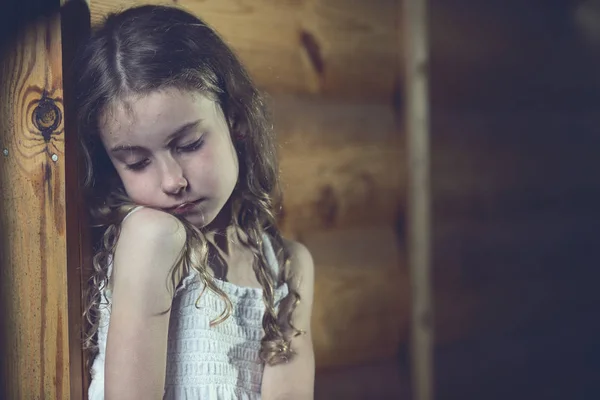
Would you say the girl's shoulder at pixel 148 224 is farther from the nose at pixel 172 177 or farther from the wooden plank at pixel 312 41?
the wooden plank at pixel 312 41

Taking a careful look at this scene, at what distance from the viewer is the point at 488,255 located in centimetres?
111

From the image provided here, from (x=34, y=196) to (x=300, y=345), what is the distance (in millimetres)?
385

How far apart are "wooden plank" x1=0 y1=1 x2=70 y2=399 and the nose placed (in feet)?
0.36

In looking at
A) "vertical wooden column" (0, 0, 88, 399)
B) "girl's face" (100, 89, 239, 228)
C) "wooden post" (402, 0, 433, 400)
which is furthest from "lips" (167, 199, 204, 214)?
"wooden post" (402, 0, 433, 400)

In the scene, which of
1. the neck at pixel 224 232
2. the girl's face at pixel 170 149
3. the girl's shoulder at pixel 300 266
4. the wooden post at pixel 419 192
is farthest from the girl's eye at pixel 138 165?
the wooden post at pixel 419 192

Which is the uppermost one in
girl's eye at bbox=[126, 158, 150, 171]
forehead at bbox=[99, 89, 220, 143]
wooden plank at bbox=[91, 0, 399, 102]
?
wooden plank at bbox=[91, 0, 399, 102]

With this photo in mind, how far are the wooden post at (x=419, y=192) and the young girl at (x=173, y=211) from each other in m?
0.29

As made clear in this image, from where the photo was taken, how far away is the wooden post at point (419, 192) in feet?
3.17

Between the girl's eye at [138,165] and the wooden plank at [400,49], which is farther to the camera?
the wooden plank at [400,49]

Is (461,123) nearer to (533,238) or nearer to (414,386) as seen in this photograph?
(533,238)

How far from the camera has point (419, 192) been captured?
985 millimetres

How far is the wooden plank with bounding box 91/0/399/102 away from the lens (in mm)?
757

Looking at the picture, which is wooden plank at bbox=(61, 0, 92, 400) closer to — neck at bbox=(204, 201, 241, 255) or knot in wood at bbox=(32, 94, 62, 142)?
knot in wood at bbox=(32, 94, 62, 142)

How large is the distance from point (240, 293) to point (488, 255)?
0.55m
